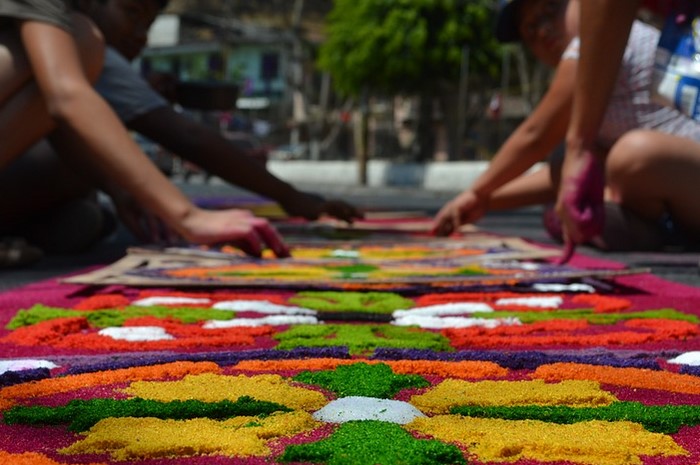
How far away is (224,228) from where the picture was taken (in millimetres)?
2070

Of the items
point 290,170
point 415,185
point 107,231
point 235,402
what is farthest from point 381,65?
point 235,402

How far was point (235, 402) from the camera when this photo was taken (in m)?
1.05

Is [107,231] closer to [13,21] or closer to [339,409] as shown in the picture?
[13,21]

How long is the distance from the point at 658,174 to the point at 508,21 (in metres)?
0.86

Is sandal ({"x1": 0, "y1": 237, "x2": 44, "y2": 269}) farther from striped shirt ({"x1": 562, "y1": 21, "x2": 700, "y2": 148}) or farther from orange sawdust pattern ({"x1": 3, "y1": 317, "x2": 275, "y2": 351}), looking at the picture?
striped shirt ({"x1": 562, "y1": 21, "x2": 700, "y2": 148})

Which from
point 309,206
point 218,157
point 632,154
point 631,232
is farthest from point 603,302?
point 218,157

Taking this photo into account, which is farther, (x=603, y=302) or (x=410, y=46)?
(x=410, y=46)

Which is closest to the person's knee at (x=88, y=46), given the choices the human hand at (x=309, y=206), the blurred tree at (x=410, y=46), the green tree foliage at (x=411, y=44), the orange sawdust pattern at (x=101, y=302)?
the orange sawdust pattern at (x=101, y=302)

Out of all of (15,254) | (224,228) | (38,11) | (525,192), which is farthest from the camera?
(525,192)

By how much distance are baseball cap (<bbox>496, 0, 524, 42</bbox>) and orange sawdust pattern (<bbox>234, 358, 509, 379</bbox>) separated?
7.92 ft

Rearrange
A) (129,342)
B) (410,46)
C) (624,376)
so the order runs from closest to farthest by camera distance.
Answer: (624,376)
(129,342)
(410,46)

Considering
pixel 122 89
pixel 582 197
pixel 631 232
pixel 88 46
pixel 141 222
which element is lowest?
pixel 631 232

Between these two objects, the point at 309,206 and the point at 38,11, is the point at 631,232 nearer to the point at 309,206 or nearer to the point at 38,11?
the point at 309,206

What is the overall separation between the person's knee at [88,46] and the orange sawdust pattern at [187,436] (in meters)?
1.53
